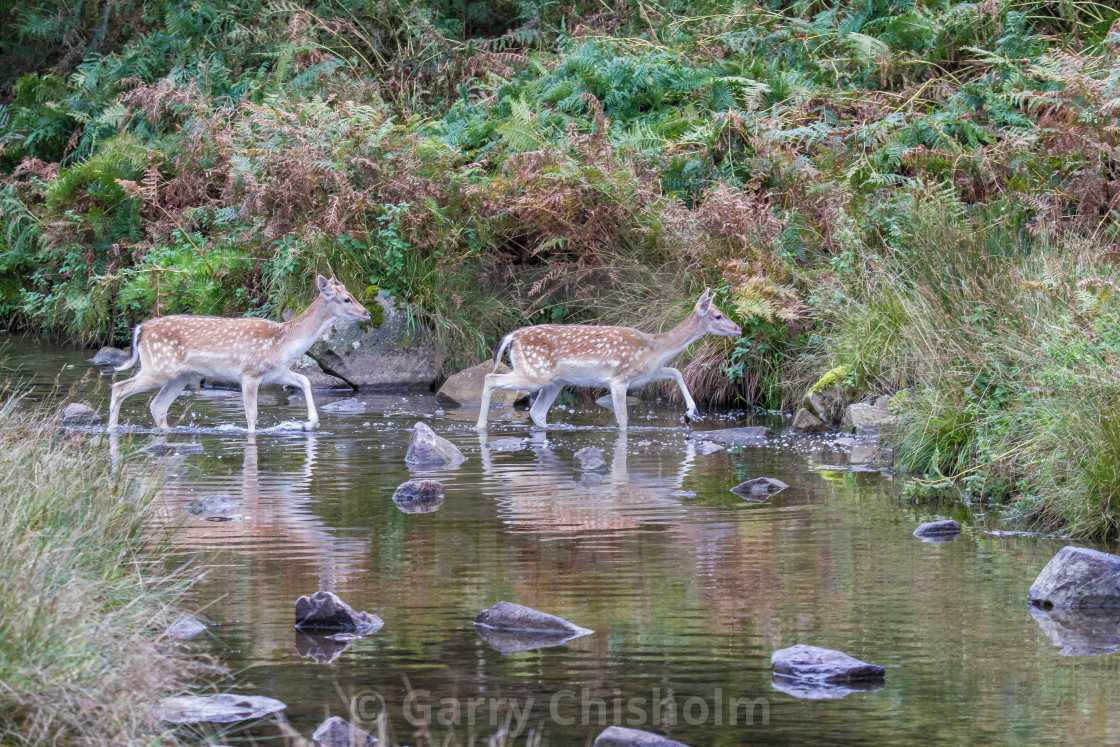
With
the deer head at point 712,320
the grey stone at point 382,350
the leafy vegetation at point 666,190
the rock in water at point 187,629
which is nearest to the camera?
the rock in water at point 187,629

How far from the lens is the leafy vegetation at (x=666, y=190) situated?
34.4 ft

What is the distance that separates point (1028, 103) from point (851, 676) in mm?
12251

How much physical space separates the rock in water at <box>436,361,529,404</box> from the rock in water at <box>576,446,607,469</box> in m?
3.95

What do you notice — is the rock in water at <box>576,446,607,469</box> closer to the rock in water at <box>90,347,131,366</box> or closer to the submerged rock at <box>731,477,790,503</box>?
the submerged rock at <box>731,477,790,503</box>

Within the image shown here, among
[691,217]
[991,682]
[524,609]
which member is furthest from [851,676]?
[691,217]

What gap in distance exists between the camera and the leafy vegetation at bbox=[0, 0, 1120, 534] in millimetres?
10492

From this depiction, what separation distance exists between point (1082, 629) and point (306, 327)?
892 centimetres

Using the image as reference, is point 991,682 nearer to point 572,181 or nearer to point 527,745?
point 527,745

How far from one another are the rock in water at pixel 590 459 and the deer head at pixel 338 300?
397cm

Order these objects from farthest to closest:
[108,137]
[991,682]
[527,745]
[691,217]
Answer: [108,137] < [691,217] < [991,682] < [527,745]

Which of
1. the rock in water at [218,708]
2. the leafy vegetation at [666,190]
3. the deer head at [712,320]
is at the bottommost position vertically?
the rock in water at [218,708]

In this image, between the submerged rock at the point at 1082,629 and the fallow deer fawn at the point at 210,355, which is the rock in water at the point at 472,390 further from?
the submerged rock at the point at 1082,629

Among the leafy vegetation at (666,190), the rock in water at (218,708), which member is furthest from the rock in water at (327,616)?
the leafy vegetation at (666,190)

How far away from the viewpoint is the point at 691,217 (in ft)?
48.2
